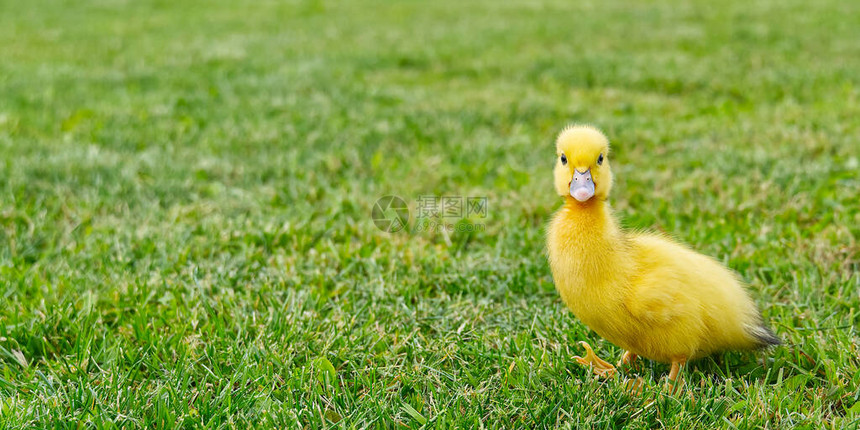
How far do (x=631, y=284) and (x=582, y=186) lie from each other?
34 cm

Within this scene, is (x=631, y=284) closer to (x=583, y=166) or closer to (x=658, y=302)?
(x=658, y=302)

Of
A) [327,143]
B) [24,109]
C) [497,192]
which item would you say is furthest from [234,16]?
[497,192]

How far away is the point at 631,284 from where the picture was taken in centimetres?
215

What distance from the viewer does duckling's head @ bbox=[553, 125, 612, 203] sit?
2.14 m

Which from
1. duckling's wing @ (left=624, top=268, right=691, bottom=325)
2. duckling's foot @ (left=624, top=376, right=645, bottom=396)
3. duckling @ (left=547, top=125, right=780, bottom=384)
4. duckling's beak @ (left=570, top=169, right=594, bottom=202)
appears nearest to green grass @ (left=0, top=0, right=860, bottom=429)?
duckling's foot @ (left=624, top=376, right=645, bottom=396)

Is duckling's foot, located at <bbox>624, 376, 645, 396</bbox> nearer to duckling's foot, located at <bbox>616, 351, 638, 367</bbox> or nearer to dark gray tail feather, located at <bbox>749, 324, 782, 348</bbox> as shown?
duckling's foot, located at <bbox>616, 351, 638, 367</bbox>

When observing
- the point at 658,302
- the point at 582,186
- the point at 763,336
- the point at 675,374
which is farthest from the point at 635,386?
the point at 582,186

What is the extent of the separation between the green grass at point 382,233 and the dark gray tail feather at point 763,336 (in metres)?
0.14

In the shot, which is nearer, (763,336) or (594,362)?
(763,336)

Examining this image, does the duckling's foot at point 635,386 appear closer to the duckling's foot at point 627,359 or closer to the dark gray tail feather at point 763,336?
the duckling's foot at point 627,359

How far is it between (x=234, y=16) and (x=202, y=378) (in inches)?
490

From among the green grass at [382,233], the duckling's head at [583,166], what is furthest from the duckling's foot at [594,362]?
the duckling's head at [583,166]

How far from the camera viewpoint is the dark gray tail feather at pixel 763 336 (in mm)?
2264

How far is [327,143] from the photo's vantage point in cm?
540
